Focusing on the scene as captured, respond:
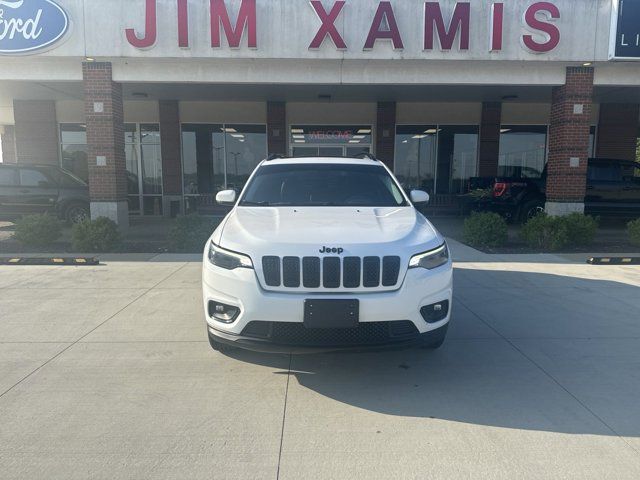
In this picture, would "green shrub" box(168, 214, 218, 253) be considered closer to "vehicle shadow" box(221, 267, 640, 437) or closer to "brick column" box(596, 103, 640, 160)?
"vehicle shadow" box(221, 267, 640, 437)

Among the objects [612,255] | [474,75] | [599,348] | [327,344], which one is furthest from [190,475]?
Result: [474,75]

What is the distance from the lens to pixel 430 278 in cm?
375

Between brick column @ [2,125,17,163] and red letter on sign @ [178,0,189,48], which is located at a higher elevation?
red letter on sign @ [178,0,189,48]

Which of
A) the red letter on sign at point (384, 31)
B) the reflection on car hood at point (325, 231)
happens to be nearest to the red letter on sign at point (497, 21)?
the red letter on sign at point (384, 31)

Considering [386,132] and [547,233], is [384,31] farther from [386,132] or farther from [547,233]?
[386,132]

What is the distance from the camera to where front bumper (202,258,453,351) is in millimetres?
3516

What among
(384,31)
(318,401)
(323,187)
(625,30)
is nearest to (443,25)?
(384,31)

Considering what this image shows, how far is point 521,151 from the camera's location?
62.3ft

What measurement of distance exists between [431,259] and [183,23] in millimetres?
9450

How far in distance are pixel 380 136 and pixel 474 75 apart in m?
6.66

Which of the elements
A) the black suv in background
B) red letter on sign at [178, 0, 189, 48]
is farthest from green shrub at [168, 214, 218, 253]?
the black suv in background

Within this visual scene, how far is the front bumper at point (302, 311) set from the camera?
11.5 feet

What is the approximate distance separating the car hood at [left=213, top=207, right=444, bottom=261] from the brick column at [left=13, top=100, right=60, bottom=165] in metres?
16.8

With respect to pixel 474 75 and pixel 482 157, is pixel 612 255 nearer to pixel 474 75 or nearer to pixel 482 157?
pixel 474 75
